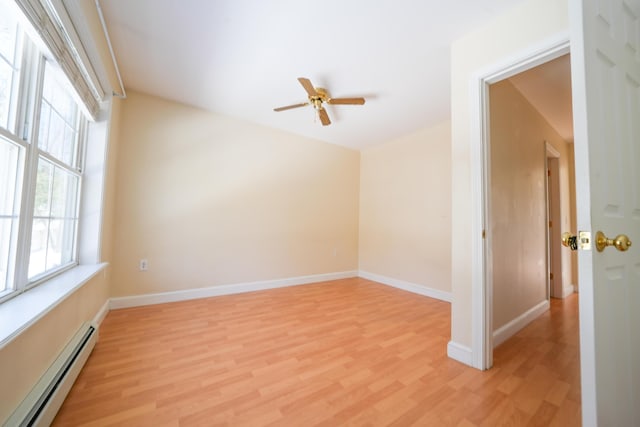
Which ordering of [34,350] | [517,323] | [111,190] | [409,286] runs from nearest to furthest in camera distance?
[34,350] < [517,323] < [111,190] < [409,286]

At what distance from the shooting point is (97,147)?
2146 mm

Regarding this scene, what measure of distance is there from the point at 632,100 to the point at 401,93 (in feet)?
6.16

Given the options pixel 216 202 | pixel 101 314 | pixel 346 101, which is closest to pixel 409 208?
pixel 346 101

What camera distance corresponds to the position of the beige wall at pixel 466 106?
155cm

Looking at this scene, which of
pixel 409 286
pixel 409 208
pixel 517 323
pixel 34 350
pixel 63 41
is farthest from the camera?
pixel 409 208

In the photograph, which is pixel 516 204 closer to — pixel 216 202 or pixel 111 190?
pixel 216 202

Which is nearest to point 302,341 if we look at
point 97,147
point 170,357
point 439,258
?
point 170,357

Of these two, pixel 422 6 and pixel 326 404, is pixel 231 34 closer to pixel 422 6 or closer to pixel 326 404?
pixel 422 6

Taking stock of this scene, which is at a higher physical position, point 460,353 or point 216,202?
point 216,202

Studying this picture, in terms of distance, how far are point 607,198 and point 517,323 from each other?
6.61 ft

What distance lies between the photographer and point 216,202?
10.4ft

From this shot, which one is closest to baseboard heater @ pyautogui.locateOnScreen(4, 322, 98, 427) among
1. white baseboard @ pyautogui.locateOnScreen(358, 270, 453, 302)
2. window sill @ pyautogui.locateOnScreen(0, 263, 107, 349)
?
window sill @ pyautogui.locateOnScreen(0, 263, 107, 349)

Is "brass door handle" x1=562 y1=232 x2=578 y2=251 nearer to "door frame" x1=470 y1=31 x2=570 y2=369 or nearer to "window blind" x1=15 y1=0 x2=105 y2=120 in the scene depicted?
"door frame" x1=470 y1=31 x2=570 y2=369

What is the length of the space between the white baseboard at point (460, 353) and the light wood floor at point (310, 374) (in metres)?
0.06
